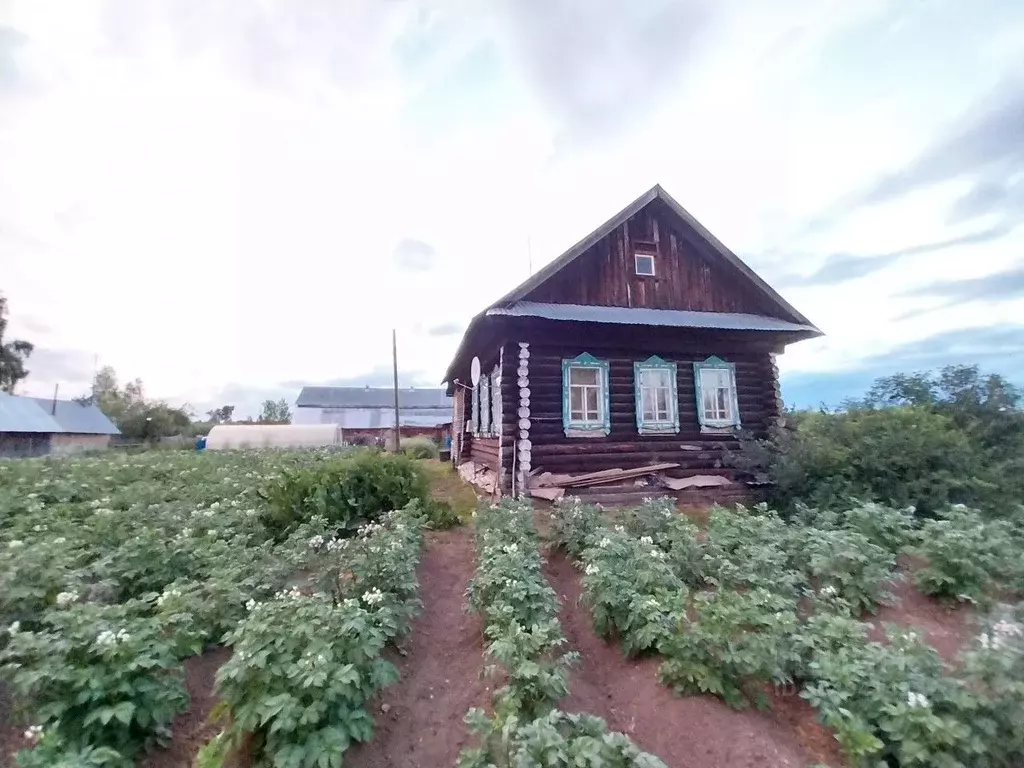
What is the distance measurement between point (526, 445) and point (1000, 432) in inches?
406

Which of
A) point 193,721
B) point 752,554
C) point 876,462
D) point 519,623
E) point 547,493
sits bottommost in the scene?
point 193,721

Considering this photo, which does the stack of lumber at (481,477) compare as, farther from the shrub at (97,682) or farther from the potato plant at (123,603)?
the shrub at (97,682)

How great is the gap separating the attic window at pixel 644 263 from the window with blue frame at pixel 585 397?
2.64 meters

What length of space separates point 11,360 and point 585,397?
48.6 m

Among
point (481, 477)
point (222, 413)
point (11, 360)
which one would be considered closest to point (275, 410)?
point (222, 413)

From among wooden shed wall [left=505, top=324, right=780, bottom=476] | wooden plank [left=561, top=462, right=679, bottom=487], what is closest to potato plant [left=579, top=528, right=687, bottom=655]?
wooden plank [left=561, top=462, right=679, bottom=487]

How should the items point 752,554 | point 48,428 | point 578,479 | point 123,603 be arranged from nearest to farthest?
point 123,603
point 752,554
point 578,479
point 48,428

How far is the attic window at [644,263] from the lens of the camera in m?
12.8

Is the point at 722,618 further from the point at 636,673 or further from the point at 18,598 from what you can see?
the point at 18,598

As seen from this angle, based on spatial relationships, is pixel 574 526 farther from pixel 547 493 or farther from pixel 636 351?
pixel 636 351

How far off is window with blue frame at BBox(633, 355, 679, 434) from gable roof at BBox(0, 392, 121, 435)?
3845 cm

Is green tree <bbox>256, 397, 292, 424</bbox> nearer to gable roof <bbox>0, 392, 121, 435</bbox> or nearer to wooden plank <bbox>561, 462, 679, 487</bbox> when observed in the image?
gable roof <bbox>0, 392, 121, 435</bbox>

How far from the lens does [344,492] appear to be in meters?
8.77

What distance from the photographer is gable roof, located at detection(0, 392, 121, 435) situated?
32750mm
